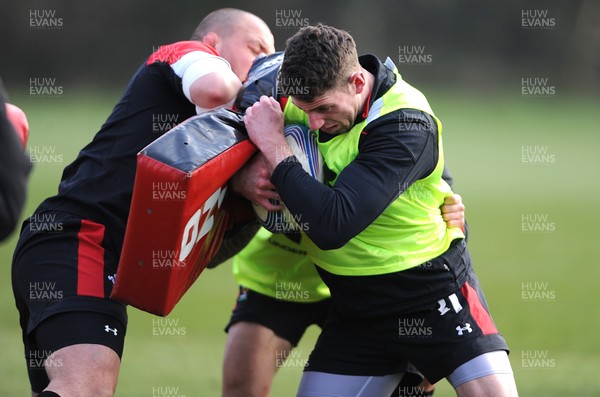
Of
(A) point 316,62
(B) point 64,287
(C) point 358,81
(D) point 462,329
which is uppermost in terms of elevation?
(A) point 316,62

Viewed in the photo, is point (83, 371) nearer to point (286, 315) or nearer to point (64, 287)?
point (64, 287)

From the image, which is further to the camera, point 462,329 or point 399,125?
point 462,329

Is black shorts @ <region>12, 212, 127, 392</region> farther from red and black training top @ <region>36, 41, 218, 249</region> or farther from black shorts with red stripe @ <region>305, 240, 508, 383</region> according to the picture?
black shorts with red stripe @ <region>305, 240, 508, 383</region>

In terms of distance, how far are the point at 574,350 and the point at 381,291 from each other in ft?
11.8

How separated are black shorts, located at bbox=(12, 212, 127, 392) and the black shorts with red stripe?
36.4 inches

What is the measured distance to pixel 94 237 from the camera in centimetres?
375

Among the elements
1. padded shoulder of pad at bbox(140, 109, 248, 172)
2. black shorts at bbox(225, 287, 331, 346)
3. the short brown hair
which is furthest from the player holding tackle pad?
black shorts at bbox(225, 287, 331, 346)

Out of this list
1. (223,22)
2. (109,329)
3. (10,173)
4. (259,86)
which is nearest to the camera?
(10,173)

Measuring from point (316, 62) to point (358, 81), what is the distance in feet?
0.69

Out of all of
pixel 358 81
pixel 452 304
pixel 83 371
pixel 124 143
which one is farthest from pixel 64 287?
pixel 452 304

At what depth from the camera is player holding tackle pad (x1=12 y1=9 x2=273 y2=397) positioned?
350cm

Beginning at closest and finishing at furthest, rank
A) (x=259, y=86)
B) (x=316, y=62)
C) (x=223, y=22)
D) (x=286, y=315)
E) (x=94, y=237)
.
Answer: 1. (x=316, y=62)
2. (x=94, y=237)
3. (x=259, y=86)
4. (x=223, y=22)
5. (x=286, y=315)

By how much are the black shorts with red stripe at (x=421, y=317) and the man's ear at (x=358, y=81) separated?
30.3 inches

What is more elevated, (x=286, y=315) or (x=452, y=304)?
(x=452, y=304)
